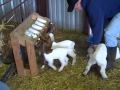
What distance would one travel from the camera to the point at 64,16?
373cm

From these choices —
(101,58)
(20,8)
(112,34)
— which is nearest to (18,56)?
(101,58)

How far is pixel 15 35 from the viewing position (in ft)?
8.39

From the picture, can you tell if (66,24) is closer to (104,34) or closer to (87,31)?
(87,31)

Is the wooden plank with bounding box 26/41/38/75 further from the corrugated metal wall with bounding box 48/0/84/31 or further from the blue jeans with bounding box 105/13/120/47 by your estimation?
the corrugated metal wall with bounding box 48/0/84/31

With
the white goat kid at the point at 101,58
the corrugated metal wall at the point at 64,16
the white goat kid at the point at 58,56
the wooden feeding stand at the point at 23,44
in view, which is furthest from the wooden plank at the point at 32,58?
the corrugated metal wall at the point at 64,16

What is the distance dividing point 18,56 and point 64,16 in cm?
126

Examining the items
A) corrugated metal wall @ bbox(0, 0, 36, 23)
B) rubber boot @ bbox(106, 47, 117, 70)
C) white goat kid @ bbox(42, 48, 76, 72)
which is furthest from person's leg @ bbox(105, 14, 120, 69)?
corrugated metal wall @ bbox(0, 0, 36, 23)

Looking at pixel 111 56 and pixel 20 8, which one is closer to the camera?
pixel 111 56

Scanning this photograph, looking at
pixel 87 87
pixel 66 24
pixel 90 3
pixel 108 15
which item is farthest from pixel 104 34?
pixel 66 24

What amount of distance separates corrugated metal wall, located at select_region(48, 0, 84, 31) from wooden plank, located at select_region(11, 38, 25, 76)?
1.23 m

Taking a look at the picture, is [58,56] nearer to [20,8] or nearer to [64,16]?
[64,16]

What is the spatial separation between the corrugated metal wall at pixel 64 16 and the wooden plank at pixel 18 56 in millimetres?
1229

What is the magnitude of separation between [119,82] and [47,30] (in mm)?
910

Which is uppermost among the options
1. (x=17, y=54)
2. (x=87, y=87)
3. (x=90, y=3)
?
(x=90, y=3)
